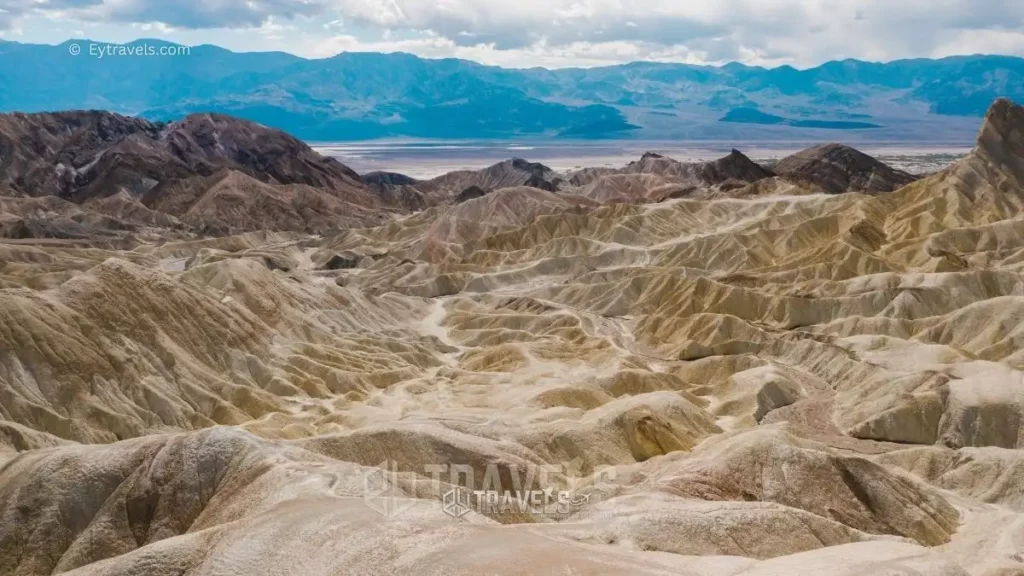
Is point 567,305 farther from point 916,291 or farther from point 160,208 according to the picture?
point 160,208

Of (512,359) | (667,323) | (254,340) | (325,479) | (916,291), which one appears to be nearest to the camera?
(325,479)

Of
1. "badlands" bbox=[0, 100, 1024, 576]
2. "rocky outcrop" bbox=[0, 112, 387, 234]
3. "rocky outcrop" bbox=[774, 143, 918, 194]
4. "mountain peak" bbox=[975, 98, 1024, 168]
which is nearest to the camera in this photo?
"badlands" bbox=[0, 100, 1024, 576]

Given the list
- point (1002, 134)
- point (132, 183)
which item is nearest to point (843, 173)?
point (1002, 134)

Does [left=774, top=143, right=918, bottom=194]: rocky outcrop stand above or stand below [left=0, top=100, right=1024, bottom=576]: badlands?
above

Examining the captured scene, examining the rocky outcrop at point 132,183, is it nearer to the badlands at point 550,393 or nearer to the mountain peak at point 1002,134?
the badlands at point 550,393

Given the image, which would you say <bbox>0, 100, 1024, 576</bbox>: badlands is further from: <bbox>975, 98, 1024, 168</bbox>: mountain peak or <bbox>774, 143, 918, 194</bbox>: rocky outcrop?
<bbox>774, 143, 918, 194</bbox>: rocky outcrop

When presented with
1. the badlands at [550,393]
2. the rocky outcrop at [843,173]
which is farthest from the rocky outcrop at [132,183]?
the rocky outcrop at [843,173]

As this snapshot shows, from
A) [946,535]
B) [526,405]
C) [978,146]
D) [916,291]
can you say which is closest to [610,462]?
[526,405]

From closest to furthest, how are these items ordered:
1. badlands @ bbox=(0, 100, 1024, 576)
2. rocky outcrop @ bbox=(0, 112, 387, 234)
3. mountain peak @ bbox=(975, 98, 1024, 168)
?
badlands @ bbox=(0, 100, 1024, 576) → mountain peak @ bbox=(975, 98, 1024, 168) → rocky outcrop @ bbox=(0, 112, 387, 234)

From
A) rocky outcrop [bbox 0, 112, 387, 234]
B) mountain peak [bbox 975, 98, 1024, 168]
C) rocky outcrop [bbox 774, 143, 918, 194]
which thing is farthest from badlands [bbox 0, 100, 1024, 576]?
rocky outcrop [bbox 774, 143, 918, 194]
